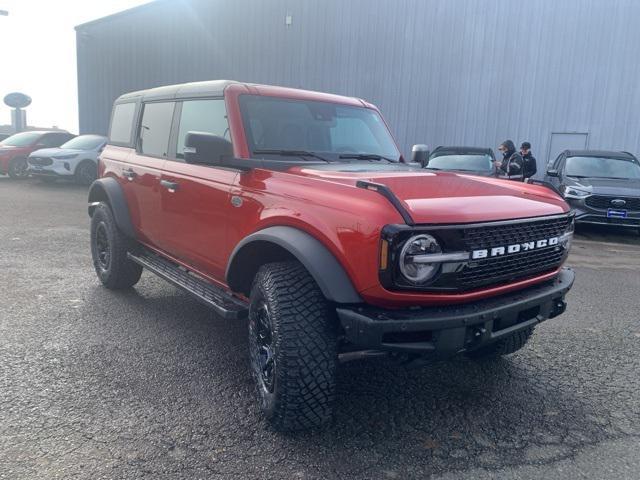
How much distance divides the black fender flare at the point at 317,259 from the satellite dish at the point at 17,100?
26.2 m

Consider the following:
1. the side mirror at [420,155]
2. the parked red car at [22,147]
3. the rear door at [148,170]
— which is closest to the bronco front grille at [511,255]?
the side mirror at [420,155]

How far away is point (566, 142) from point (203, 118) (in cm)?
1324

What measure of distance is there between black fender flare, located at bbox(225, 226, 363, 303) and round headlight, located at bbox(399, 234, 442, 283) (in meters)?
0.28

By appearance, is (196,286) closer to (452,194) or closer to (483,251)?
(452,194)

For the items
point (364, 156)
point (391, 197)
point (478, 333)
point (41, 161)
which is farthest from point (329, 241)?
point (41, 161)

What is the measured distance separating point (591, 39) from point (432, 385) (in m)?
14.0

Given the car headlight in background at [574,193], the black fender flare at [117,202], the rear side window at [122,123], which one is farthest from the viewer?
the car headlight in background at [574,193]

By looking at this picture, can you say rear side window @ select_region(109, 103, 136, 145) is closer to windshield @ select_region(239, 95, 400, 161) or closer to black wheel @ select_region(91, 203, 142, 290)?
black wheel @ select_region(91, 203, 142, 290)

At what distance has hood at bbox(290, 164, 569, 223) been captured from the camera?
2596mm

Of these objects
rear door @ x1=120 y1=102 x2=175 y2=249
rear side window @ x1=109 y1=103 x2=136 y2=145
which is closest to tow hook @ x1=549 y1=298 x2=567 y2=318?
rear door @ x1=120 y1=102 x2=175 y2=249

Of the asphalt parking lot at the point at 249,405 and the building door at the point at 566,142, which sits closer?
the asphalt parking lot at the point at 249,405

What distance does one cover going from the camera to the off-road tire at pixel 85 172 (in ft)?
49.9

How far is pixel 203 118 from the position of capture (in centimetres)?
400

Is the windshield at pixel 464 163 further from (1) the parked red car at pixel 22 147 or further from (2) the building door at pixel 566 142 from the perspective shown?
(1) the parked red car at pixel 22 147
